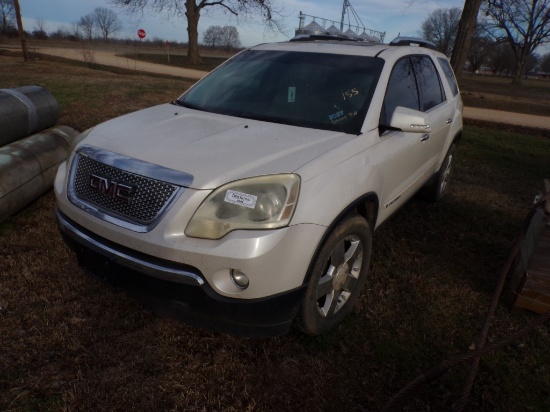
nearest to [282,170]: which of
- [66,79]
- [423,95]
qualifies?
[423,95]

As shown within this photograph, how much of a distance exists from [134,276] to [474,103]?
1810cm

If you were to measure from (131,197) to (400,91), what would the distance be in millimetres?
2336

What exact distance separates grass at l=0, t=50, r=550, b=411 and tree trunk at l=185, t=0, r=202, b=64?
1149 inches

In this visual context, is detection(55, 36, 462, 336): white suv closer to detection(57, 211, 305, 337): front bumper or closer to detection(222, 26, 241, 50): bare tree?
detection(57, 211, 305, 337): front bumper

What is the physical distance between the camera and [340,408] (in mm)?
2188

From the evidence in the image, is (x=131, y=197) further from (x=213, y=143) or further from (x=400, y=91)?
(x=400, y=91)

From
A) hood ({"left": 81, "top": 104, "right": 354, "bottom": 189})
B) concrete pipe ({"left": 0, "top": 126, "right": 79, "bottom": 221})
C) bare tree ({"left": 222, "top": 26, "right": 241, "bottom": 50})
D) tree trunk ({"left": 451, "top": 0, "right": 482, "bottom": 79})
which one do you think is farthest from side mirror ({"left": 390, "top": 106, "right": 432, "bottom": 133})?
bare tree ({"left": 222, "top": 26, "right": 241, "bottom": 50})

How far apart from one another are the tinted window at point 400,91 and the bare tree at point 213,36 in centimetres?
7278

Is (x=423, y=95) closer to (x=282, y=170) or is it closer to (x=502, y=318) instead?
(x=502, y=318)

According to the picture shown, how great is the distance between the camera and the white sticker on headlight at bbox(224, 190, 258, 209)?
2035 mm

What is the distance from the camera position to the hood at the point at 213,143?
84.0 inches

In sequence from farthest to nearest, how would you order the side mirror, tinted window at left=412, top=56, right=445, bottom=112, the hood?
tinted window at left=412, top=56, right=445, bottom=112 → the side mirror → the hood

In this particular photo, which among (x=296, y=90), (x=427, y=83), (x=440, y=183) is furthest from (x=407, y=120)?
(x=440, y=183)

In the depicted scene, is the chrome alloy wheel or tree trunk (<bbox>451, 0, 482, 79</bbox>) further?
tree trunk (<bbox>451, 0, 482, 79</bbox>)
